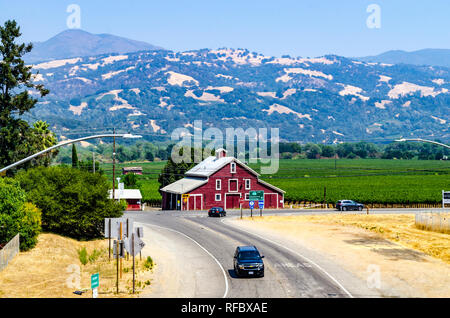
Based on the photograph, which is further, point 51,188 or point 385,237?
point 385,237

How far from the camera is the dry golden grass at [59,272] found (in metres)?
30.4

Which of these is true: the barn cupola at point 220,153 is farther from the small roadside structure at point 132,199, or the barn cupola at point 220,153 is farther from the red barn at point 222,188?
the small roadside structure at point 132,199

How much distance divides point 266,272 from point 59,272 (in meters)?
13.1

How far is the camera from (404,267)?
3888 cm

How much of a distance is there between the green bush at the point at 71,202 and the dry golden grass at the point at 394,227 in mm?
23351

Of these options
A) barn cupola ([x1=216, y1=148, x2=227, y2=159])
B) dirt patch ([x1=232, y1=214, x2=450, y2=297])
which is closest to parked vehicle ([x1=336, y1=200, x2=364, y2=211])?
dirt patch ([x1=232, y1=214, x2=450, y2=297])

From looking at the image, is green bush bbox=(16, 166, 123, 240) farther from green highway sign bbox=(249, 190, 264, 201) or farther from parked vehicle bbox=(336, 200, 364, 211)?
parked vehicle bbox=(336, 200, 364, 211)

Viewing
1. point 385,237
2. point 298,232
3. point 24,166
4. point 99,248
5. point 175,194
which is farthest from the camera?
point 175,194

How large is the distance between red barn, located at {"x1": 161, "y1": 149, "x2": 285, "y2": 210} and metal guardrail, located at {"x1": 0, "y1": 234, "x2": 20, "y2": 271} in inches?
2246

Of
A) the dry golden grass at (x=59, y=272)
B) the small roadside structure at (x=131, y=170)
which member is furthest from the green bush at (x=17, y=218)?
the small roadside structure at (x=131, y=170)

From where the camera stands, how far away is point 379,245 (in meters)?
50.3

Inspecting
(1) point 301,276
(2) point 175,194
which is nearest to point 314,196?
(2) point 175,194
